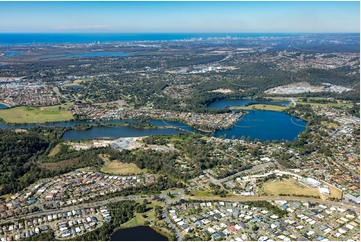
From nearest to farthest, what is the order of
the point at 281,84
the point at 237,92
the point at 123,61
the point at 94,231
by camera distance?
the point at 94,231, the point at 237,92, the point at 281,84, the point at 123,61

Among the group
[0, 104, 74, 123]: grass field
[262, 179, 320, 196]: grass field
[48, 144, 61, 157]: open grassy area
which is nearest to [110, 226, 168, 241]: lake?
[262, 179, 320, 196]: grass field

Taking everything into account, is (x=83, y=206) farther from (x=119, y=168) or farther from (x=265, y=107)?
(x=265, y=107)

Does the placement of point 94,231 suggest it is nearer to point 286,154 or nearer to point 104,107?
point 286,154

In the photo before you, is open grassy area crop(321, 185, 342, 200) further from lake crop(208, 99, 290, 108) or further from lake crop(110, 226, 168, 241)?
lake crop(208, 99, 290, 108)

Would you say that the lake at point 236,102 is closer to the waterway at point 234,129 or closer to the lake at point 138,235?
the waterway at point 234,129

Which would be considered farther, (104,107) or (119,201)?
(104,107)

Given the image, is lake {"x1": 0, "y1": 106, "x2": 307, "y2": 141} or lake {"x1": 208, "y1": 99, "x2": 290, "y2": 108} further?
lake {"x1": 208, "y1": 99, "x2": 290, "y2": 108}

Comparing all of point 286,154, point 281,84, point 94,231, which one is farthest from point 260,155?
point 281,84
